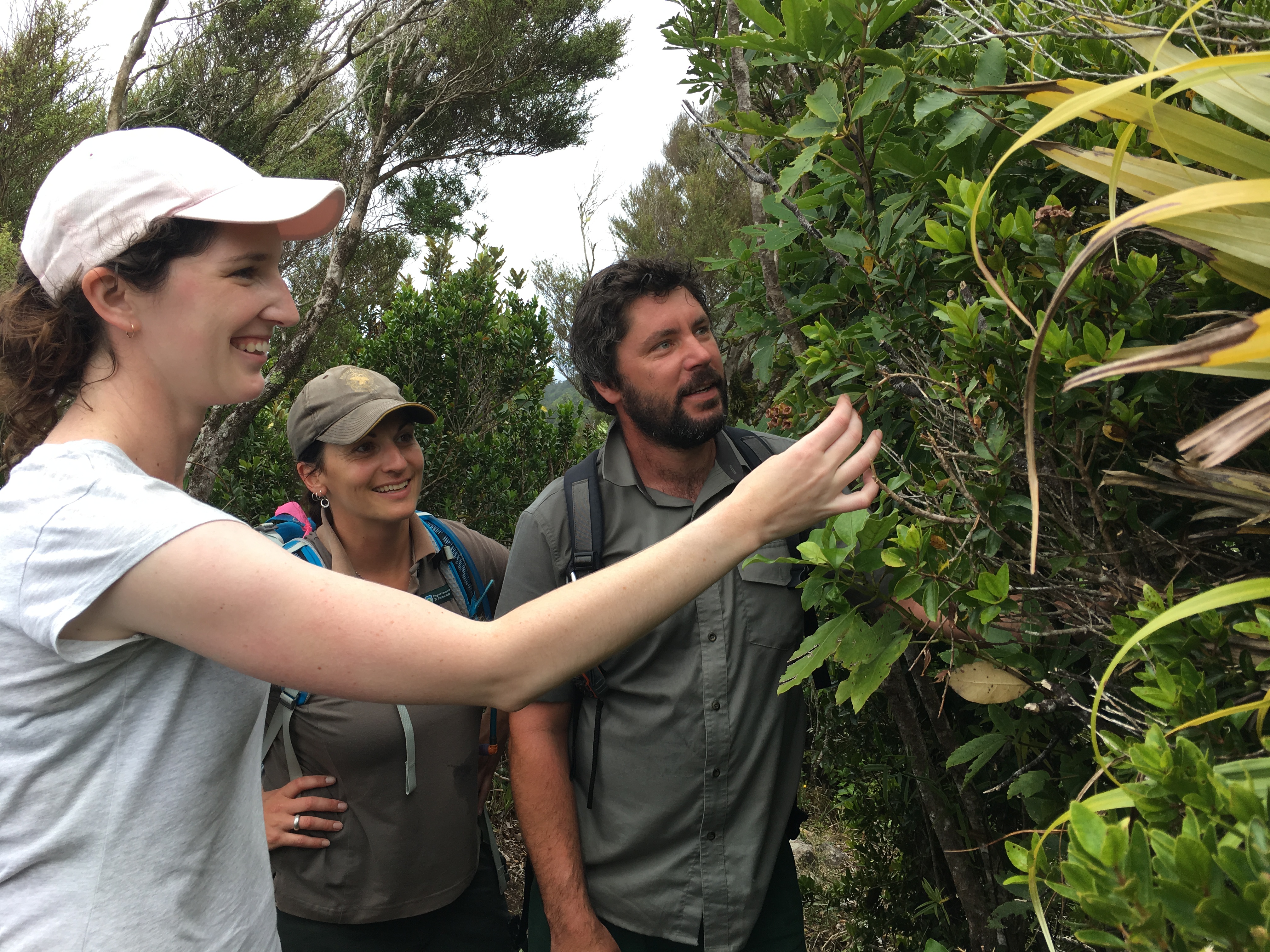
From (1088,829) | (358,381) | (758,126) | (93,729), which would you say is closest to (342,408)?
(358,381)

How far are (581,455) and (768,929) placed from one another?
3552mm

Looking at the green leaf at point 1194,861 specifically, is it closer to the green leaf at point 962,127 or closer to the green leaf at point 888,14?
the green leaf at point 962,127

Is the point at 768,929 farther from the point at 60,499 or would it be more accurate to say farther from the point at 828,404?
the point at 60,499

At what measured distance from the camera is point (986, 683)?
1581mm

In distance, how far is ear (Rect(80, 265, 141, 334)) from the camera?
1415 mm

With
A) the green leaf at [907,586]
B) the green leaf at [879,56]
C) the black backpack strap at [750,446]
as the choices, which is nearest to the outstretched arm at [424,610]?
the green leaf at [907,586]

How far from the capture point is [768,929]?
240cm

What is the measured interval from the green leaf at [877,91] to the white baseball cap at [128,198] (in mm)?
982

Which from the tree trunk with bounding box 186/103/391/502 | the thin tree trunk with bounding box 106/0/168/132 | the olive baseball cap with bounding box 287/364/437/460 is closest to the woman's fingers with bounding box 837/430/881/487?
the olive baseball cap with bounding box 287/364/437/460

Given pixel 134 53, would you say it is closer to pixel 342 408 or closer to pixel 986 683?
pixel 342 408

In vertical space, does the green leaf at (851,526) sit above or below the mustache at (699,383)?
below

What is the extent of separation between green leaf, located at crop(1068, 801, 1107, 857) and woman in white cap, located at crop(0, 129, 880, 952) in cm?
65

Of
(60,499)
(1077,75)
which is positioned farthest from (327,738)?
(1077,75)

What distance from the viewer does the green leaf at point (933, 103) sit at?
1605mm
